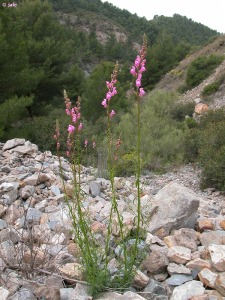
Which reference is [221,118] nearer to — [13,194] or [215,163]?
[215,163]

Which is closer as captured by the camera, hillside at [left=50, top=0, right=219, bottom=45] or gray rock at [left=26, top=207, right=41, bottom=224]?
gray rock at [left=26, top=207, right=41, bottom=224]

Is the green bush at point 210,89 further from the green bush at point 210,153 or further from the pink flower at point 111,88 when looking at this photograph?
the pink flower at point 111,88

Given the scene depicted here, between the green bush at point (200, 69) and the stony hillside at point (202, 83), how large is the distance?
0.63 metres

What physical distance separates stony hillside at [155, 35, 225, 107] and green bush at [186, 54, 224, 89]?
0.63 metres

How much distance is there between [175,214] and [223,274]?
111 centimetres

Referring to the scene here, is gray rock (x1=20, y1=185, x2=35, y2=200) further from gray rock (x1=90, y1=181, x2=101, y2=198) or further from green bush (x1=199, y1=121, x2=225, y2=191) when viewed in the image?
green bush (x1=199, y1=121, x2=225, y2=191)

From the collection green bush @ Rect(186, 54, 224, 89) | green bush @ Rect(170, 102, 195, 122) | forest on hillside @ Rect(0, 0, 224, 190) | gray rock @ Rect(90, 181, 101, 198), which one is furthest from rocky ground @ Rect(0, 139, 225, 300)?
green bush @ Rect(186, 54, 224, 89)

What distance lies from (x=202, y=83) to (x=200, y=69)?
3.10m

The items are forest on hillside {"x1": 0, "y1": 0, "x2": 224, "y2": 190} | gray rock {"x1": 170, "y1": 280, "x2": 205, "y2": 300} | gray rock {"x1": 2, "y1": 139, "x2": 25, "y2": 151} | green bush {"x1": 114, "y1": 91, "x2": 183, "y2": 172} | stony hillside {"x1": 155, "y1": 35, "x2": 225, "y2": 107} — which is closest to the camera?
gray rock {"x1": 170, "y1": 280, "x2": 205, "y2": 300}

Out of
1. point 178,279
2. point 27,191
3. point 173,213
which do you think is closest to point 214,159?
point 27,191

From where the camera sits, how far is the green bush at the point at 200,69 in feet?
104

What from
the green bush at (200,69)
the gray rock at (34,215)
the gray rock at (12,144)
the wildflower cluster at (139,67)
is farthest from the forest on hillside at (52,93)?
the green bush at (200,69)

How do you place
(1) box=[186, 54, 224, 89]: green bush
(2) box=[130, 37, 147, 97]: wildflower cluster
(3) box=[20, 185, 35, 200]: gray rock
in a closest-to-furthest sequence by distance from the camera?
1. (2) box=[130, 37, 147, 97]: wildflower cluster
2. (3) box=[20, 185, 35, 200]: gray rock
3. (1) box=[186, 54, 224, 89]: green bush

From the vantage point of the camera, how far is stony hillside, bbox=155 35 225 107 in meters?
25.8
